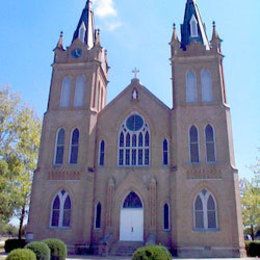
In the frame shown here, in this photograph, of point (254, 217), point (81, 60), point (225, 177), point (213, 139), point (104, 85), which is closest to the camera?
point (225, 177)

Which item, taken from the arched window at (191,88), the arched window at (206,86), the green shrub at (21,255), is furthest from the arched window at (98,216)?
the green shrub at (21,255)

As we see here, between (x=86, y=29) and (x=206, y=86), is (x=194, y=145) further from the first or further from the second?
(x=86, y=29)

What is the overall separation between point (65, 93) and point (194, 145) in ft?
40.3

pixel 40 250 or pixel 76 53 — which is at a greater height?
pixel 76 53

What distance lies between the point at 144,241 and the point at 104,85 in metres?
15.9

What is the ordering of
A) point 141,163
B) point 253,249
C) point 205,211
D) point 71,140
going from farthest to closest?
point 71,140 → point 141,163 → point 253,249 → point 205,211

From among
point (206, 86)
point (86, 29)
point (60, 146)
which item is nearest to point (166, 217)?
point (60, 146)

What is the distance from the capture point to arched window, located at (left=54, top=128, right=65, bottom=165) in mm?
25881

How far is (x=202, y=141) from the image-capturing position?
24625 mm

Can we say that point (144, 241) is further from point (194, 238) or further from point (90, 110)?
point (90, 110)

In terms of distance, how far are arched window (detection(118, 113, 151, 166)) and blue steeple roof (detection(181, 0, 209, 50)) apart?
8.51m

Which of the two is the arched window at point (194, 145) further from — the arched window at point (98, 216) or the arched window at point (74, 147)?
the arched window at point (74, 147)

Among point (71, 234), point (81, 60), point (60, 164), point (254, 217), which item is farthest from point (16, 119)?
point (254, 217)

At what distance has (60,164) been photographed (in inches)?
1006
